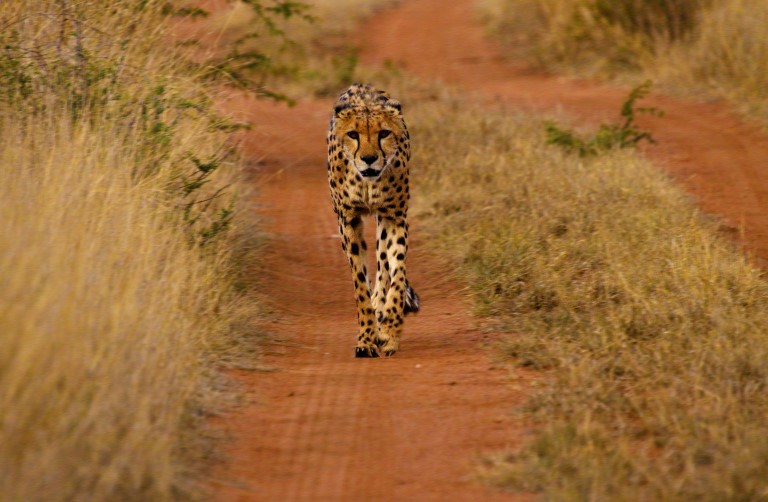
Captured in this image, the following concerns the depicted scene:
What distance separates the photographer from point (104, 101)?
23.2ft

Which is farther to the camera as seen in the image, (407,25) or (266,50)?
(407,25)

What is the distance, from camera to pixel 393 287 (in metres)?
6.55

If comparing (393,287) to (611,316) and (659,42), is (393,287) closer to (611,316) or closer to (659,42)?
(611,316)

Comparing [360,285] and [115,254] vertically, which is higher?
[115,254]

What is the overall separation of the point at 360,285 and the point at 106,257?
5.87ft

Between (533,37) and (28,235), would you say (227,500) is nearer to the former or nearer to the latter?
(28,235)

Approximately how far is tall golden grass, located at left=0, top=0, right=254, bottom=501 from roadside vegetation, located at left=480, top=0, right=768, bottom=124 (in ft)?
21.9

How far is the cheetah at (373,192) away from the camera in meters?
6.32

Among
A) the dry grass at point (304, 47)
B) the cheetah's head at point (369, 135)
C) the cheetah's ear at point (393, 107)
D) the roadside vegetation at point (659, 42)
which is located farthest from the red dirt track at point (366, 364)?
the dry grass at point (304, 47)

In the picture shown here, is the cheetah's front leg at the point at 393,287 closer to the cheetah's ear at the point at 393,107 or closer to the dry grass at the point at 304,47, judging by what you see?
the cheetah's ear at the point at 393,107

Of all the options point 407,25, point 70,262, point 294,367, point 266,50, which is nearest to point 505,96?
point 266,50

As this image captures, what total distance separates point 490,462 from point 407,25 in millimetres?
18334

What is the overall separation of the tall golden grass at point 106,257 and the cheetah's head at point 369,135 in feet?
3.11

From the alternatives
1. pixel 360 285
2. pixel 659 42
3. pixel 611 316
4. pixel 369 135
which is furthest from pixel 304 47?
pixel 611 316
